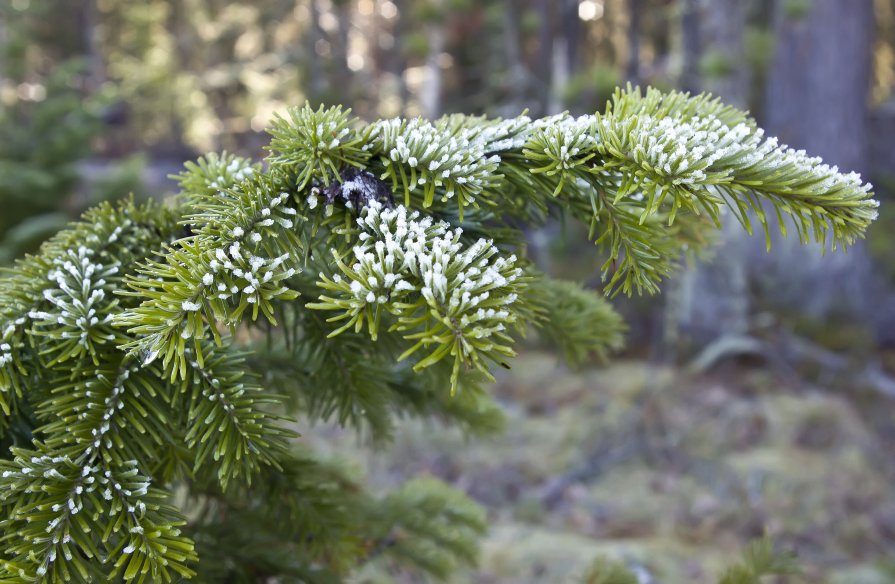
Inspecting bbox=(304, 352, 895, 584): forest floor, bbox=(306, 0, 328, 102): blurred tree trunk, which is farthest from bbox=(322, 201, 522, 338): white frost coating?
bbox=(306, 0, 328, 102): blurred tree trunk

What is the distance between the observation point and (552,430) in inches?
254

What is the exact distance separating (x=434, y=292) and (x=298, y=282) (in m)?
0.52

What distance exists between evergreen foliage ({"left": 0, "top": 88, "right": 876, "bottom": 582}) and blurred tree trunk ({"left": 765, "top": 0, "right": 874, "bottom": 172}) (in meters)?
7.54

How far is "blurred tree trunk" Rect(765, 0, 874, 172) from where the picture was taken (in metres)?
7.70

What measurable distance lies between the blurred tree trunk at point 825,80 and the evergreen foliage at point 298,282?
754 cm

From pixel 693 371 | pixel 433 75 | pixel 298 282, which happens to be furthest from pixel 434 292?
pixel 433 75

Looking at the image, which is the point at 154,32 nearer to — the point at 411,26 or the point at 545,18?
the point at 411,26

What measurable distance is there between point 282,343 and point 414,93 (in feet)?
40.9

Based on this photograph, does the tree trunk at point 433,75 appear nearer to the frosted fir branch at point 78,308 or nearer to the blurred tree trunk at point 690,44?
the blurred tree trunk at point 690,44

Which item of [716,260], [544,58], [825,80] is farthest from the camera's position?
[544,58]

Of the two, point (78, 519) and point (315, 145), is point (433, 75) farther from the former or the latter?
point (78, 519)

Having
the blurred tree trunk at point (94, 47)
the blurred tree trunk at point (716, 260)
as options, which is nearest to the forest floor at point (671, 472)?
the blurred tree trunk at point (716, 260)

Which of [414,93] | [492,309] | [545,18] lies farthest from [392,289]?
[414,93]

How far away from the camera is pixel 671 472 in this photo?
5.54 m
